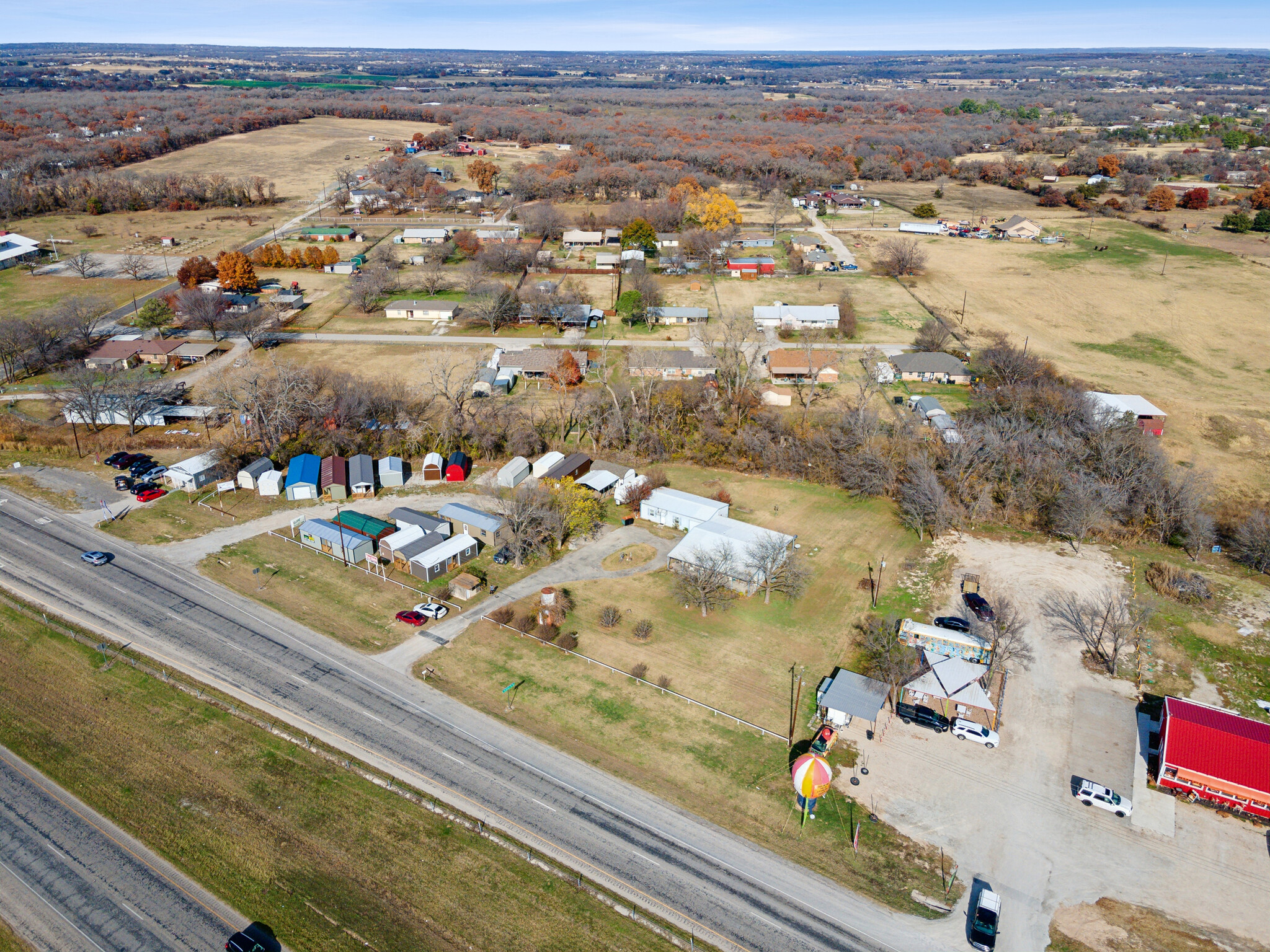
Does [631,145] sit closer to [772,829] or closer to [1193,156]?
[1193,156]

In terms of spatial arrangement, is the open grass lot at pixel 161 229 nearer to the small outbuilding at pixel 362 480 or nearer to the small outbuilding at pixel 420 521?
the small outbuilding at pixel 362 480

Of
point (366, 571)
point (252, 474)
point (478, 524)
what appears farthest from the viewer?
point (252, 474)

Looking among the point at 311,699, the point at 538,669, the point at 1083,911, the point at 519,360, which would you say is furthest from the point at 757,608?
the point at 519,360

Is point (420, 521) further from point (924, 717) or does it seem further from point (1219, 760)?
point (1219, 760)

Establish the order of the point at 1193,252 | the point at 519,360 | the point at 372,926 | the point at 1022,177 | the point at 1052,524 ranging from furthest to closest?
Answer: the point at 1022,177, the point at 1193,252, the point at 519,360, the point at 1052,524, the point at 372,926

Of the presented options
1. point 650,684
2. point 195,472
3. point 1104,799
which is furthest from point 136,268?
point 1104,799

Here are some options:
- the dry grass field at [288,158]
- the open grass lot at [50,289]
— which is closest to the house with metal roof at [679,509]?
the open grass lot at [50,289]
